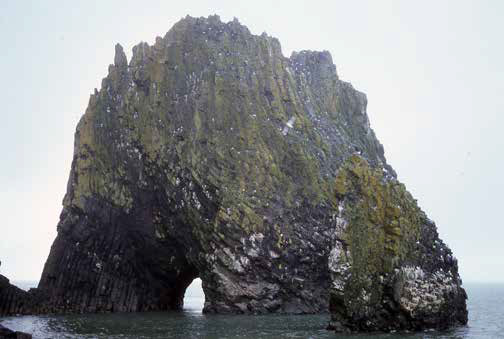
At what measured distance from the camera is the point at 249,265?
178 feet

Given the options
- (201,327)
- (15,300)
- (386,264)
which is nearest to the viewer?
(386,264)

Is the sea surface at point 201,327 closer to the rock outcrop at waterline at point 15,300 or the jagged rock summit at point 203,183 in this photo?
A: the rock outcrop at waterline at point 15,300

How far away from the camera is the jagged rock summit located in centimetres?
5509

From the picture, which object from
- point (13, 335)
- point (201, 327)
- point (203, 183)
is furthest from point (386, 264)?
point (203, 183)

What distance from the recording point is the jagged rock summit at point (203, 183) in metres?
55.1

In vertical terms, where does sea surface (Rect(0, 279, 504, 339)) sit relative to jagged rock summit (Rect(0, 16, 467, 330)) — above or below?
below

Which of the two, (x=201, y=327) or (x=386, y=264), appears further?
(x=201, y=327)

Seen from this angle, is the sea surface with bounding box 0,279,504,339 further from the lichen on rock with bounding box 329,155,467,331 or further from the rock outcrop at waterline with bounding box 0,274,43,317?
the rock outcrop at waterline with bounding box 0,274,43,317

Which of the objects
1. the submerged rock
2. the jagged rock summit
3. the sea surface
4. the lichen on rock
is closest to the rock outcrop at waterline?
the jagged rock summit

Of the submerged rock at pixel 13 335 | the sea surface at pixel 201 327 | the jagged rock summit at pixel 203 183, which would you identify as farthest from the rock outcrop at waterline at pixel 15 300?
the submerged rock at pixel 13 335

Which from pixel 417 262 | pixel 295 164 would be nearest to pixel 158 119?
pixel 295 164

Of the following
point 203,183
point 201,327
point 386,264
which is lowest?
point 201,327

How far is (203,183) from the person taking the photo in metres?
57.2

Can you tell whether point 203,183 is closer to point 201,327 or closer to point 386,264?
point 201,327
